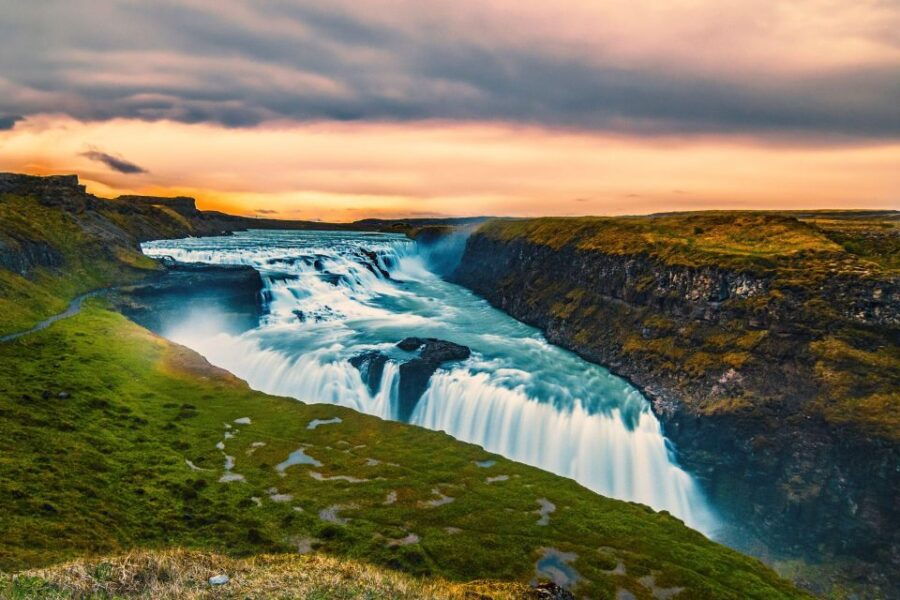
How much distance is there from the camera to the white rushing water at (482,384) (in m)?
46.4

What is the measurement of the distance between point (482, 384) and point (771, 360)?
27.7 m

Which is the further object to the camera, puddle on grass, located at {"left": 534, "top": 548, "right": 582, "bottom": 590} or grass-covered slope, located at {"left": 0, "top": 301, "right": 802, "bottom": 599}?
grass-covered slope, located at {"left": 0, "top": 301, "right": 802, "bottom": 599}

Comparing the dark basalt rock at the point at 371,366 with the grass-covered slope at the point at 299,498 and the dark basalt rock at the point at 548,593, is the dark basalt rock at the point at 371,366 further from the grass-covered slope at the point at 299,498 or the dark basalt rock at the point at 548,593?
the dark basalt rock at the point at 548,593

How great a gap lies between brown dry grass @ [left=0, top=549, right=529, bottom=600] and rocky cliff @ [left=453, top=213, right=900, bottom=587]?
33.7m

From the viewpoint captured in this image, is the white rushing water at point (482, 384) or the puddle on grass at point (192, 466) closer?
the puddle on grass at point (192, 466)

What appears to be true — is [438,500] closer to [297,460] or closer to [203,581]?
[297,460]

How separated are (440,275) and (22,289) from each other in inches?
4028

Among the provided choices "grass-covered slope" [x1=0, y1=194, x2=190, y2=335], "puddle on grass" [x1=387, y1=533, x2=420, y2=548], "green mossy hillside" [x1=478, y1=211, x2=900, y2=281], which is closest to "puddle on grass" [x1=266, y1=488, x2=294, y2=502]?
"puddle on grass" [x1=387, y1=533, x2=420, y2=548]

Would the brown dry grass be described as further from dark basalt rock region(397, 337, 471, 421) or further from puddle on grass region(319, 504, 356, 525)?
dark basalt rock region(397, 337, 471, 421)

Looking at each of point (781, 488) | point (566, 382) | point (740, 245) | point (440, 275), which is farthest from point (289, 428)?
point (440, 275)

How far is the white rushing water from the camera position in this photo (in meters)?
46.4

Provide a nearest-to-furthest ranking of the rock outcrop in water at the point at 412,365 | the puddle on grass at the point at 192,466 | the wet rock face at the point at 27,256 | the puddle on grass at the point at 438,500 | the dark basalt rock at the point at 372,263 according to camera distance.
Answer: the puddle on grass at the point at 438,500 → the puddle on grass at the point at 192,466 → the rock outcrop in water at the point at 412,365 → the wet rock face at the point at 27,256 → the dark basalt rock at the point at 372,263

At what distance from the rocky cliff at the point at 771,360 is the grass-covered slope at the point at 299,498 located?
53.1 feet

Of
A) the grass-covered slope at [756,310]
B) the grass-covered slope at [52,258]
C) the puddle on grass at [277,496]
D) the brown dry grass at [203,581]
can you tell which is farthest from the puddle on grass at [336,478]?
the grass-covered slope at [52,258]
